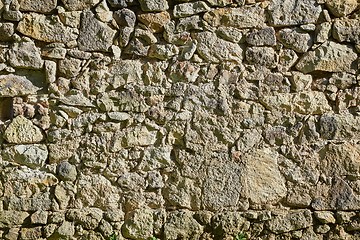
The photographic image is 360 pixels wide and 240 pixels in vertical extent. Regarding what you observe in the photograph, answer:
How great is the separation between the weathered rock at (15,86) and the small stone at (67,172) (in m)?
0.58

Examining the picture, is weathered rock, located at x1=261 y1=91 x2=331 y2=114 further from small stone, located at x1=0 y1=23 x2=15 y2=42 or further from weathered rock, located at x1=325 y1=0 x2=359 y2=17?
small stone, located at x1=0 y1=23 x2=15 y2=42

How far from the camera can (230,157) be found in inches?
157

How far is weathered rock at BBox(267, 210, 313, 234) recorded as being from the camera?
3904 millimetres

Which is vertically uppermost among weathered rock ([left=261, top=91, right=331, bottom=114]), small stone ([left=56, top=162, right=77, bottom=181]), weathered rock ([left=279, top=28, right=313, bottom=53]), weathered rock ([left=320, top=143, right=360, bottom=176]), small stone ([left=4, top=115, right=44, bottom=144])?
weathered rock ([left=279, top=28, right=313, bottom=53])

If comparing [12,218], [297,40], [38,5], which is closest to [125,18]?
[38,5]

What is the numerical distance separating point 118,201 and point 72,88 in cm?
88

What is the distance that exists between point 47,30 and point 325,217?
7.72ft

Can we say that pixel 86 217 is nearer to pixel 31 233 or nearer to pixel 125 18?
pixel 31 233

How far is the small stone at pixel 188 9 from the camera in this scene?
4.06m

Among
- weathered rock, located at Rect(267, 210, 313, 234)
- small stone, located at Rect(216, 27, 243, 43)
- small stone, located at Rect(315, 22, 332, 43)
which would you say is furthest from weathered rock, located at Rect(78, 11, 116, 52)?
weathered rock, located at Rect(267, 210, 313, 234)

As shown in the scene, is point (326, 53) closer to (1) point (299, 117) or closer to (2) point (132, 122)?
(1) point (299, 117)

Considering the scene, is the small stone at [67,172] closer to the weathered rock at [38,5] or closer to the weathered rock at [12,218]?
the weathered rock at [12,218]

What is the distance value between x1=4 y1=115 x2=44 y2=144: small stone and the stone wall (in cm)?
1

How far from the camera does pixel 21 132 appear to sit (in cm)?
410
